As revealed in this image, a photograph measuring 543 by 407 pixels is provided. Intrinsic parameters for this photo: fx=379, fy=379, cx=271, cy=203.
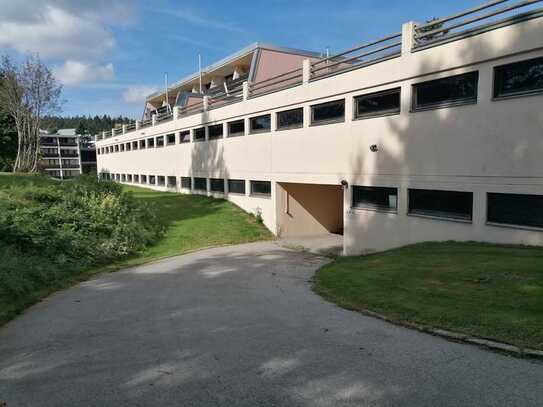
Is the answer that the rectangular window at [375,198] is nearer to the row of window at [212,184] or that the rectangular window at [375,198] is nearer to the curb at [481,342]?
the row of window at [212,184]

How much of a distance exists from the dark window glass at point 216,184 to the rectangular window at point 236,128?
3110 millimetres

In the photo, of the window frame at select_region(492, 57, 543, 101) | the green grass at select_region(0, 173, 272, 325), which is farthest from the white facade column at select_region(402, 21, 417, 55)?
the green grass at select_region(0, 173, 272, 325)

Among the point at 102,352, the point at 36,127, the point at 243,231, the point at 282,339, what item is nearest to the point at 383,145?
the point at 243,231

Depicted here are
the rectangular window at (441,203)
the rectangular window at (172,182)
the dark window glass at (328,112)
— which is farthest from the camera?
the rectangular window at (172,182)

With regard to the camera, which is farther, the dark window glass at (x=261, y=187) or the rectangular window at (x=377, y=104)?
the dark window glass at (x=261, y=187)

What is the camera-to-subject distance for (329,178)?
50.3 ft

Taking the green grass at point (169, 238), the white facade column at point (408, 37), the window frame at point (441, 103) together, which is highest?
the white facade column at point (408, 37)

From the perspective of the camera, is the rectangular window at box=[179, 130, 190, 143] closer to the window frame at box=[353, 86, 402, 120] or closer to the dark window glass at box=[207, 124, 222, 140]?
the dark window glass at box=[207, 124, 222, 140]

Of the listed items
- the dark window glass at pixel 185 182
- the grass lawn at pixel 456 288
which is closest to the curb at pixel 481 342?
the grass lawn at pixel 456 288

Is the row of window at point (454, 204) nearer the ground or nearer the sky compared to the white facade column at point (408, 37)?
nearer the ground

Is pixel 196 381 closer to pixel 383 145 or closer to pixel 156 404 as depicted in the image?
pixel 156 404

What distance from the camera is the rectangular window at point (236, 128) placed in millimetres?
21016

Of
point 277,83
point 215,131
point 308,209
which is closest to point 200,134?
point 215,131

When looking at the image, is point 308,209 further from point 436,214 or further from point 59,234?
point 59,234
